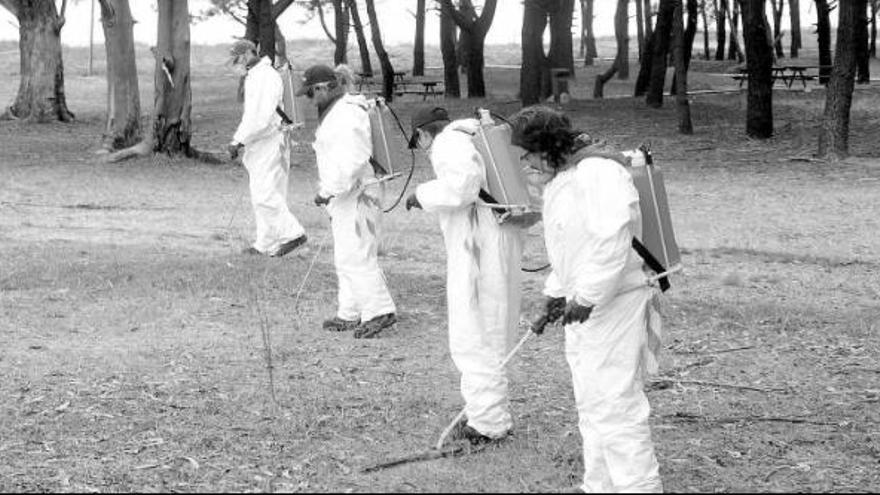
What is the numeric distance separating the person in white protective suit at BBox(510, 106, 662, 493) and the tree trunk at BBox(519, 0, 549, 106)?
24.1m

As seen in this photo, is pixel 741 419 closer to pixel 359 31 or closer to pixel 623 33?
pixel 359 31

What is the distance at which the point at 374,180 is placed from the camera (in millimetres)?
10164

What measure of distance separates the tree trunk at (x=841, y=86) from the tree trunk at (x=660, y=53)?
7.85 meters

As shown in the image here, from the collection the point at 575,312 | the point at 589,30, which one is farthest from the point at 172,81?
the point at 589,30

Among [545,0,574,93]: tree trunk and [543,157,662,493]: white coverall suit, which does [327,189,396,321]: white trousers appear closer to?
[543,157,662,493]: white coverall suit

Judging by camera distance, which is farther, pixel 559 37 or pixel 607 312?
pixel 559 37

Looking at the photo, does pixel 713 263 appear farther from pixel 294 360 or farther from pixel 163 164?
pixel 163 164

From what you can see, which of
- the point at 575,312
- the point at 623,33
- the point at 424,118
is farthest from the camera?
the point at 623,33

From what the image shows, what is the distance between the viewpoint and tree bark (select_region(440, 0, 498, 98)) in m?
33.5

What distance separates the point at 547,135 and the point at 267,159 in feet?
26.1

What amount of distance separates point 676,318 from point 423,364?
2456 millimetres

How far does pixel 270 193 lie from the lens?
13.7 m

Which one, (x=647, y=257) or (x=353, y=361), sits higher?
(x=647, y=257)

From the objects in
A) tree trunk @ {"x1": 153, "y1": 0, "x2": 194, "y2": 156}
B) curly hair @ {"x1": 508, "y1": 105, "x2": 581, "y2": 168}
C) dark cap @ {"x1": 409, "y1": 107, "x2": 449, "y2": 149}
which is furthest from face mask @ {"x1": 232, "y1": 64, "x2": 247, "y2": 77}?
tree trunk @ {"x1": 153, "y1": 0, "x2": 194, "y2": 156}
